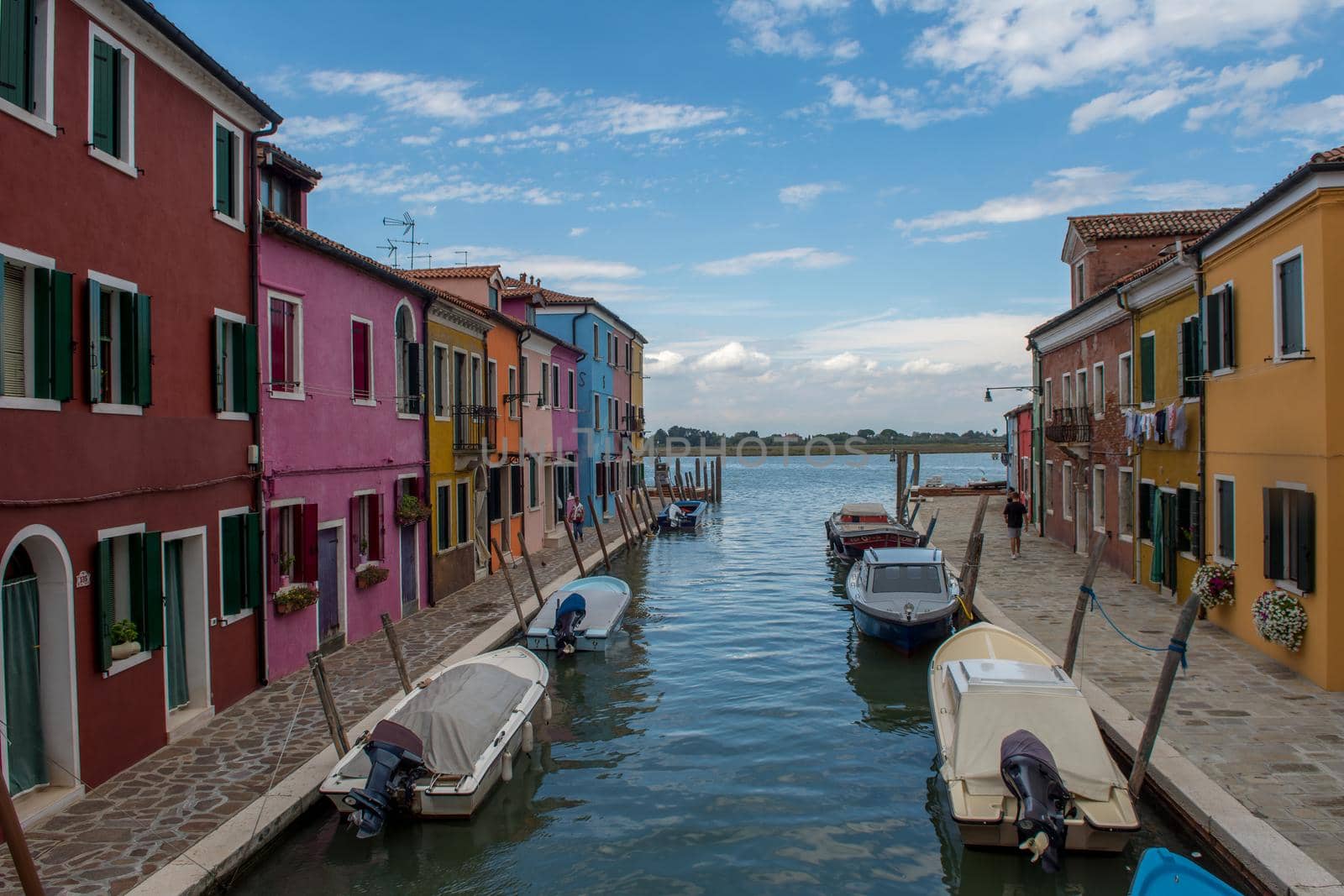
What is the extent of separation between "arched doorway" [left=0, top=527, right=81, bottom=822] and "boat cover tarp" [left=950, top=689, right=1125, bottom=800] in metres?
8.03

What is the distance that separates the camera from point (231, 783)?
8961 mm

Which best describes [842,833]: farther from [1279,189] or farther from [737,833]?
[1279,189]

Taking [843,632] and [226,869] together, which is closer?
[226,869]

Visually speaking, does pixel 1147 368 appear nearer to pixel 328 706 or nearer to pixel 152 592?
pixel 328 706

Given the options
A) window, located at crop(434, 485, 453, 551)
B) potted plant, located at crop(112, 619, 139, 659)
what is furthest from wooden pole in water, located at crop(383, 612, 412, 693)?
window, located at crop(434, 485, 453, 551)

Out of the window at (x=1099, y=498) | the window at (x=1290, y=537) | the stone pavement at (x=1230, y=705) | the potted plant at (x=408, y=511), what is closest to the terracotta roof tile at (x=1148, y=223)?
the window at (x=1099, y=498)

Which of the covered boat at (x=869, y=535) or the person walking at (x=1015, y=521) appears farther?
the covered boat at (x=869, y=535)

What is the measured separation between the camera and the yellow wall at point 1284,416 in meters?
11.0

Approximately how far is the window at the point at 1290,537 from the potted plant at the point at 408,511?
532 inches

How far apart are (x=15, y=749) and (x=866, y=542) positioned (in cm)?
2209

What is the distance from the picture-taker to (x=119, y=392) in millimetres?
9219

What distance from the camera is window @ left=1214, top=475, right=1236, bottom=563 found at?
14.4 m

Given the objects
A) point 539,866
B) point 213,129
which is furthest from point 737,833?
point 213,129

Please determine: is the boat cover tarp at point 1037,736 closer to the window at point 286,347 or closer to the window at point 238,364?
the window at point 238,364
